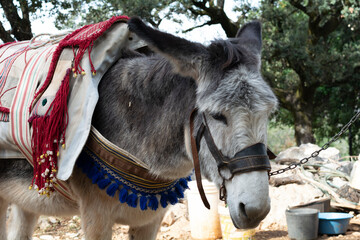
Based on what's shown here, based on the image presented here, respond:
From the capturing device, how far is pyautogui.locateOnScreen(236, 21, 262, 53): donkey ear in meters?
2.10

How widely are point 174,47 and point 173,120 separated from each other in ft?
1.31

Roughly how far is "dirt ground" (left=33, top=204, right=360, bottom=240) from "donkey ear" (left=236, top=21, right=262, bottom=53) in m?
3.55

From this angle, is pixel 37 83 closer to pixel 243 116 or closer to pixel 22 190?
pixel 22 190

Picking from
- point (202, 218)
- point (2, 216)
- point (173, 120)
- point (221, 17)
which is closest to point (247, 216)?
point (173, 120)

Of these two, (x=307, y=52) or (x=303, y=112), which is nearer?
(x=307, y=52)

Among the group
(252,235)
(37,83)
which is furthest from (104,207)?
(252,235)

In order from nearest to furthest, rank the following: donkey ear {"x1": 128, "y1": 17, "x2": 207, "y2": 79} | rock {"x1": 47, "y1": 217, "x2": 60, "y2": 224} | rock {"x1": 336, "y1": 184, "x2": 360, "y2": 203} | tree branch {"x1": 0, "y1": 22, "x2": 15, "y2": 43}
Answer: donkey ear {"x1": 128, "y1": 17, "x2": 207, "y2": 79}, rock {"x1": 47, "y1": 217, "x2": 60, "y2": 224}, rock {"x1": 336, "y1": 184, "x2": 360, "y2": 203}, tree branch {"x1": 0, "y1": 22, "x2": 15, "y2": 43}

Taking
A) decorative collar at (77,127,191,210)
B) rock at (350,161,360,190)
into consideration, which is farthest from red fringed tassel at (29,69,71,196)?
rock at (350,161,360,190)

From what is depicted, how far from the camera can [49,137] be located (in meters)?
2.07

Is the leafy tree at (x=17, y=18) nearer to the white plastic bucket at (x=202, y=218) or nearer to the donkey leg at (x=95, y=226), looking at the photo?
the white plastic bucket at (x=202, y=218)

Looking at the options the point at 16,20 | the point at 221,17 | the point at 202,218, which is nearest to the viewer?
the point at 202,218

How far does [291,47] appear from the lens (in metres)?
12.2

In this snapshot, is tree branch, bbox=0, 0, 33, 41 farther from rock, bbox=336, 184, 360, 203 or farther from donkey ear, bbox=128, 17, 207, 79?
donkey ear, bbox=128, 17, 207, 79

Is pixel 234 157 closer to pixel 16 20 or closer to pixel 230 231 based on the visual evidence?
pixel 230 231
